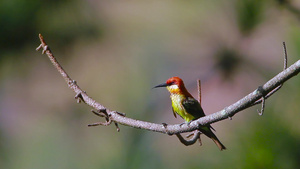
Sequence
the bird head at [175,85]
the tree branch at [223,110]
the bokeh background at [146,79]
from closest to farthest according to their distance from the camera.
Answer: the tree branch at [223,110], the bokeh background at [146,79], the bird head at [175,85]

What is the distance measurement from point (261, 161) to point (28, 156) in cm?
211

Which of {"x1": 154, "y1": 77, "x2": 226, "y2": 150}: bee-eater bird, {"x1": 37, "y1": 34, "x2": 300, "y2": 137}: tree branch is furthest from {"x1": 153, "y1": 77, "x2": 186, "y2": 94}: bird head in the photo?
{"x1": 37, "y1": 34, "x2": 300, "y2": 137}: tree branch

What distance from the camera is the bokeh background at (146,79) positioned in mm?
1082

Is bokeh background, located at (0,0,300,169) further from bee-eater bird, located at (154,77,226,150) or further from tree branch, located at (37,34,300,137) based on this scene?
tree branch, located at (37,34,300,137)

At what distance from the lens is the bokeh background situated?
1.08m

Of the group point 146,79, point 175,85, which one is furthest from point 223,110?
point 146,79

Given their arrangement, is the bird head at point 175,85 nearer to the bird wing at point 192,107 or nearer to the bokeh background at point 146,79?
the bird wing at point 192,107

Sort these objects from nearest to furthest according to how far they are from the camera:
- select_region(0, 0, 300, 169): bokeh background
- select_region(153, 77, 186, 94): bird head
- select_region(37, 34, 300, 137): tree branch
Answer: select_region(37, 34, 300, 137): tree branch < select_region(0, 0, 300, 169): bokeh background < select_region(153, 77, 186, 94): bird head

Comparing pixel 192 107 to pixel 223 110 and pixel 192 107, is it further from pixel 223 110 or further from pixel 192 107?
pixel 223 110

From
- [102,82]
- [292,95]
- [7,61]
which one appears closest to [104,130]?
[102,82]

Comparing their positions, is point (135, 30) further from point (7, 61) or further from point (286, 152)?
point (286, 152)

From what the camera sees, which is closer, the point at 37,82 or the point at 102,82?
the point at 37,82

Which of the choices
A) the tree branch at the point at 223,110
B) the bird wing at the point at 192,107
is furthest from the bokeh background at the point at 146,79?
the tree branch at the point at 223,110

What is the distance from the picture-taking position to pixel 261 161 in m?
0.98
